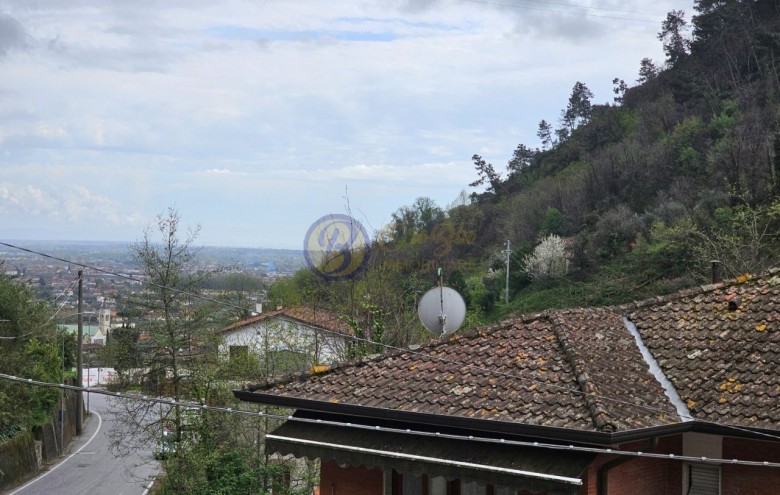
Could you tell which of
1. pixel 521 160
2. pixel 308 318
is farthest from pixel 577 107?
pixel 308 318

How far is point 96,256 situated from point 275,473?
33.6ft

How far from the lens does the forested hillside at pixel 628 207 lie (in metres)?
29.8

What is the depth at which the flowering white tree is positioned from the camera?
42953mm

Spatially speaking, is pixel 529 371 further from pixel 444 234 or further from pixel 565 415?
pixel 444 234

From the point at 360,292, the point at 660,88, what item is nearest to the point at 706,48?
the point at 660,88

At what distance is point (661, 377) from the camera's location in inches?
376

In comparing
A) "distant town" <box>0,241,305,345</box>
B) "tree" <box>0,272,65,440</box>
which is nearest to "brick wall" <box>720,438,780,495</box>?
"distant town" <box>0,241,305,345</box>

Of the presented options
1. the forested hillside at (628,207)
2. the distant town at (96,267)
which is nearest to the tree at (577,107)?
the forested hillside at (628,207)

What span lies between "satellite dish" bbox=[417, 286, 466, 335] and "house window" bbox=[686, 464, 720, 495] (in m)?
4.04

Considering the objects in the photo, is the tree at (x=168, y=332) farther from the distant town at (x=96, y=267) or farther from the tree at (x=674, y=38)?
the tree at (x=674, y=38)

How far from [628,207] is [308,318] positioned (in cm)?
Answer: 2179

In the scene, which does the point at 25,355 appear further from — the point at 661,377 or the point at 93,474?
the point at 661,377

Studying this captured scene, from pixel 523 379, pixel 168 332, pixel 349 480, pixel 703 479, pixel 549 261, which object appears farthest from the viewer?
pixel 549 261

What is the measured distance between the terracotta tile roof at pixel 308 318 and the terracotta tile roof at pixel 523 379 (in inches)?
581
